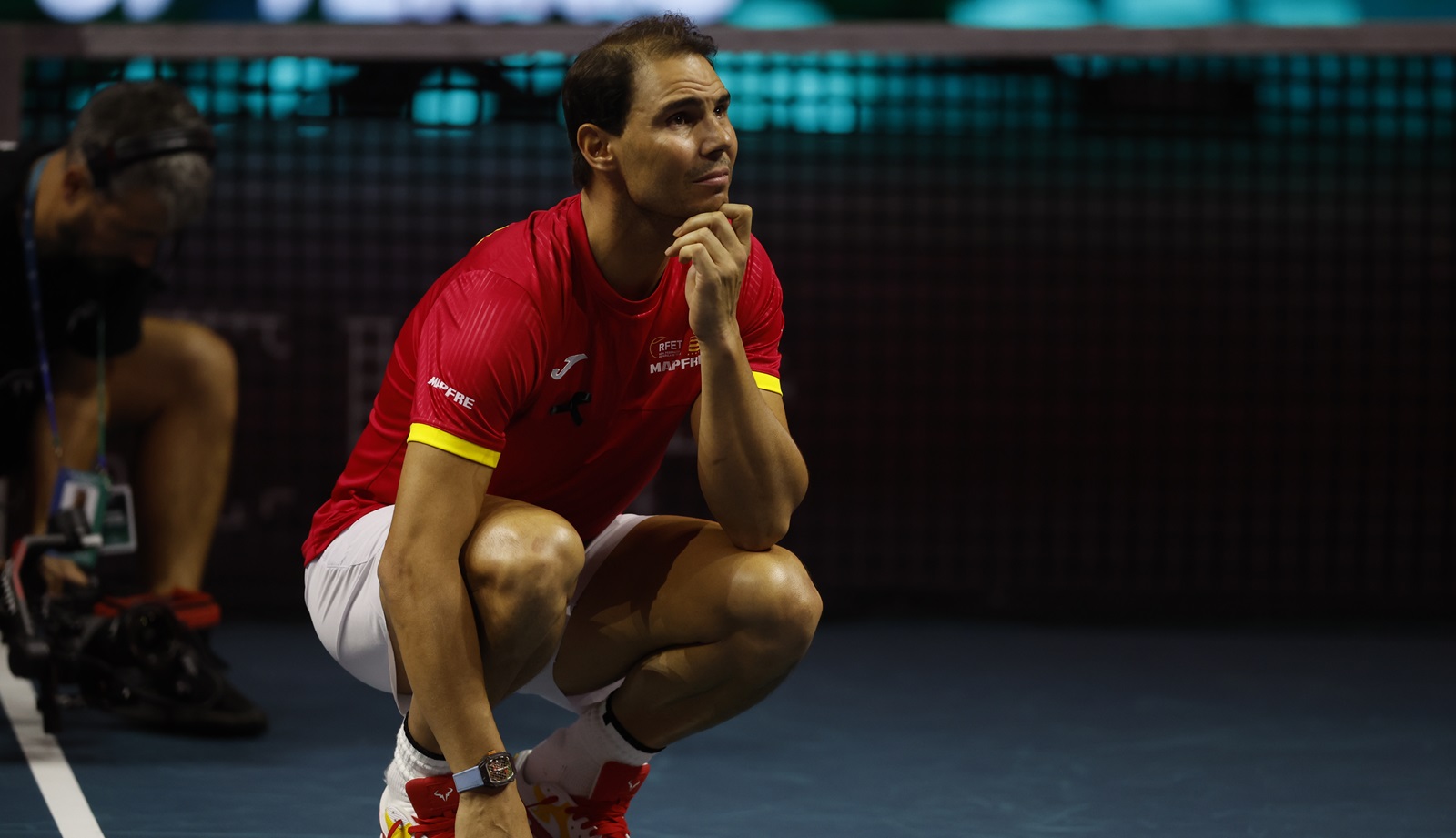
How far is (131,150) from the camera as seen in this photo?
3896mm

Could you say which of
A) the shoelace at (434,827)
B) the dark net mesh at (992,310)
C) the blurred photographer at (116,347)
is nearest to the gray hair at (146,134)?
the blurred photographer at (116,347)

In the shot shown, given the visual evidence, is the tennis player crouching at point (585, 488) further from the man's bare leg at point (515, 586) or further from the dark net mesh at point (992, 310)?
the dark net mesh at point (992, 310)

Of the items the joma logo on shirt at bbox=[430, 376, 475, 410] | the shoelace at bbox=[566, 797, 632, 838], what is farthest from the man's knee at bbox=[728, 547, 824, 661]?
the joma logo on shirt at bbox=[430, 376, 475, 410]

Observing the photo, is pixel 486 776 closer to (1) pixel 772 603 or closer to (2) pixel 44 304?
(1) pixel 772 603

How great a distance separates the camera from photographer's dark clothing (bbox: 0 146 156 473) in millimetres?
4117

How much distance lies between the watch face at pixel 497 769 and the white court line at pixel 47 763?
1040 millimetres

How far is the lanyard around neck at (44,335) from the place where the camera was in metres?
4.06

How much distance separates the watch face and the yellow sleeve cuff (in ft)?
1.35

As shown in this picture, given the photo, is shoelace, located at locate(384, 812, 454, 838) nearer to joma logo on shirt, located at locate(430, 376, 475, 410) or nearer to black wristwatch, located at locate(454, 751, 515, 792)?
black wristwatch, located at locate(454, 751, 515, 792)

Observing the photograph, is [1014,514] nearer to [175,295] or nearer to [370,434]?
[175,295]

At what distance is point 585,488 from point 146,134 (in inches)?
63.8

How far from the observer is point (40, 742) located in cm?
391

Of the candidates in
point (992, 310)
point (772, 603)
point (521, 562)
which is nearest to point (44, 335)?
point (521, 562)

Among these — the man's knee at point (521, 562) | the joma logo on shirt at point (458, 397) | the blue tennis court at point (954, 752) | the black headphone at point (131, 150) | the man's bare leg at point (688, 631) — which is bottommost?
the blue tennis court at point (954, 752)
